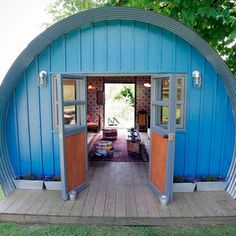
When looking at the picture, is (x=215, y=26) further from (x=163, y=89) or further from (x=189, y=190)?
(x=189, y=190)

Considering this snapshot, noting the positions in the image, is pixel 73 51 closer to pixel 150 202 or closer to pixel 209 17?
pixel 209 17

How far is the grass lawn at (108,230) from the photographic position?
3.16 metres


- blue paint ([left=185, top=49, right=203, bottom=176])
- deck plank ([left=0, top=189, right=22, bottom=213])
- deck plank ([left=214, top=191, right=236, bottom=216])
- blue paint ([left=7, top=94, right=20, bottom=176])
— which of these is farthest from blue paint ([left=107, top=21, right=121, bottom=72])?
deck plank ([left=214, top=191, right=236, bottom=216])

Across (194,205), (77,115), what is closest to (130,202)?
(194,205)

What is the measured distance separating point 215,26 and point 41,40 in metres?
3.55

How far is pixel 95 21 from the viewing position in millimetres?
4051

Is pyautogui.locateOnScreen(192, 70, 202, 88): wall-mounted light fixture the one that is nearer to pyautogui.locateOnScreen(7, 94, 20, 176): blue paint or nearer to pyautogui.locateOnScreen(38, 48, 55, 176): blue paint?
pyautogui.locateOnScreen(38, 48, 55, 176): blue paint

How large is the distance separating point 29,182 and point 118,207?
1885 mm

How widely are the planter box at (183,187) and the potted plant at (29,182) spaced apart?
8.58ft

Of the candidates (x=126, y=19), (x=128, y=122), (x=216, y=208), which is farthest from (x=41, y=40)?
(x=128, y=122)

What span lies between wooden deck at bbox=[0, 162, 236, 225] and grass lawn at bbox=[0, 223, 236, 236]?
0.08 m

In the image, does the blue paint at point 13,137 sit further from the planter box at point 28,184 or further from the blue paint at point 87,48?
the blue paint at point 87,48

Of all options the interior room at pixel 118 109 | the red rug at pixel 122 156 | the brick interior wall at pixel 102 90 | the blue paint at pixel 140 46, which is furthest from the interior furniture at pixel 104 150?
the brick interior wall at pixel 102 90

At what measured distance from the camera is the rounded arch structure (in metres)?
3.88
